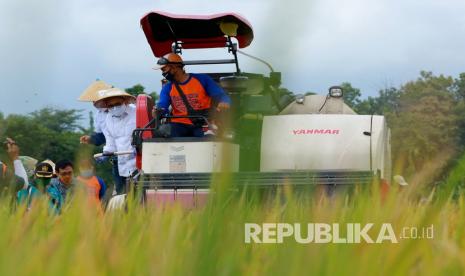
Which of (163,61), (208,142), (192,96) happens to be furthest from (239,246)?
(192,96)

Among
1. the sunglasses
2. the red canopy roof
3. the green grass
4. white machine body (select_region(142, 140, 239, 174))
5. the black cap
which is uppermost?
the red canopy roof

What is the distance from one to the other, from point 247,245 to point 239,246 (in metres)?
0.23

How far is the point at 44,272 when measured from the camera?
117cm

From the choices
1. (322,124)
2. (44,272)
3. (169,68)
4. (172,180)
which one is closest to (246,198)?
(44,272)

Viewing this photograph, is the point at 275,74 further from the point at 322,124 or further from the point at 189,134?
the point at 322,124

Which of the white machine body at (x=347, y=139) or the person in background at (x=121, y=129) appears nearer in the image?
the person in background at (x=121, y=129)

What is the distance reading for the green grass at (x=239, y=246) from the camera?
106cm

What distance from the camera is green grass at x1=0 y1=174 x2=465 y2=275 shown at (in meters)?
1.06

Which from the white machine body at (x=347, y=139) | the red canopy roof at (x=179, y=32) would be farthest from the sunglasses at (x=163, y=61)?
the white machine body at (x=347, y=139)

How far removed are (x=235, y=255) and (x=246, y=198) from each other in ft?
1.06

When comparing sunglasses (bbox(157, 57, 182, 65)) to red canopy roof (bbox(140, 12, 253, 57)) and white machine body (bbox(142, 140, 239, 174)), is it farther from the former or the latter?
red canopy roof (bbox(140, 12, 253, 57))

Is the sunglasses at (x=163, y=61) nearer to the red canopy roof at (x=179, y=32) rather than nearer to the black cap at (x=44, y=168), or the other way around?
the red canopy roof at (x=179, y=32)

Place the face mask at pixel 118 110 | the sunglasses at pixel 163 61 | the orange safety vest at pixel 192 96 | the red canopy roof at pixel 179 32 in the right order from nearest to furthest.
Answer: the sunglasses at pixel 163 61
the orange safety vest at pixel 192 96
the face mask at pixel 118 110
the red canopy roof at pixel 179 32

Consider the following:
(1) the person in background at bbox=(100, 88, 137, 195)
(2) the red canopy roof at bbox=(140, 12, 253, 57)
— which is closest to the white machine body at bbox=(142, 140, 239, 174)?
(1) the person in background at bbox=(100, 88, 137, 195)
